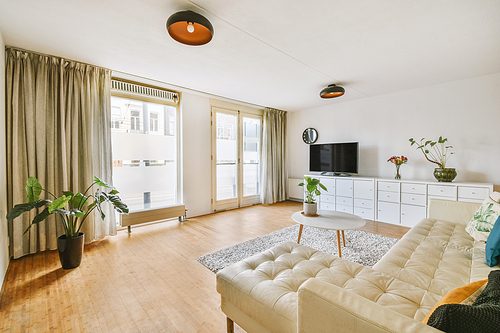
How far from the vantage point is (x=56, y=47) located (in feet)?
8.33

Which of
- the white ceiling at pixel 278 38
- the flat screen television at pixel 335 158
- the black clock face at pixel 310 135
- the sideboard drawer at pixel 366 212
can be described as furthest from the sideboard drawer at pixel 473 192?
the black clock face at pixel 310 135

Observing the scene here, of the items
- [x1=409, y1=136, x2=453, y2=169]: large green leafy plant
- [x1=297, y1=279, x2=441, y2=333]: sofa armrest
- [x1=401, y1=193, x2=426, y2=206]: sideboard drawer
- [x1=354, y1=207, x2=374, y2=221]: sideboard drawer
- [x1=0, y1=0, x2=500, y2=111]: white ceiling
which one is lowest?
[x1=354, y1=207, x2=374, y2=221]: sideboard drawer

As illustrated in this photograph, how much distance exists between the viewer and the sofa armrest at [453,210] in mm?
2373

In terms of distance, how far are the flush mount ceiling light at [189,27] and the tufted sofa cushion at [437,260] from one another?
231 centimetres

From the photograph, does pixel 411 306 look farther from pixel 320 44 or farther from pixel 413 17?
pixel 320 44

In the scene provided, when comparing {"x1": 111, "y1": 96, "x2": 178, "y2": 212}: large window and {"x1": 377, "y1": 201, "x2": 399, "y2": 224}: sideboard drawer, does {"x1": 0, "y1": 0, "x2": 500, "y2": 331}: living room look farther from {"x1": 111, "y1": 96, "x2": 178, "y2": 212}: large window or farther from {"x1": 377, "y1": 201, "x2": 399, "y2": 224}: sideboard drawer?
{"x1": 377, "y1": 201, "x2": 399, "y2": 224}: sideboard drawer

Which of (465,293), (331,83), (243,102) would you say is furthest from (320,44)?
(243,102)

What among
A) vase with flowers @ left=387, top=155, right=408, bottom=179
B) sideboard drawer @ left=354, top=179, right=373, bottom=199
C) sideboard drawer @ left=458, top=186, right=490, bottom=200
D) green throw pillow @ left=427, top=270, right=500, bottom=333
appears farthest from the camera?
sideboard drawer @ left=354, top=179, right=373, bottom=199

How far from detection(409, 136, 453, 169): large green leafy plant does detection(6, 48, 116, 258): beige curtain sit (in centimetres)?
508

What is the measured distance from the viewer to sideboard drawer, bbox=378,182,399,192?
13.0ft

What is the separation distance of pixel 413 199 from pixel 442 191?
0.41 metres

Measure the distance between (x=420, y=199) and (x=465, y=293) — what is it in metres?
3.58

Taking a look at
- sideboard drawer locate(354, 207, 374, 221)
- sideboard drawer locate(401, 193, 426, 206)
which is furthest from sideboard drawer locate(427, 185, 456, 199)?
sideboard drawer locate(354, 207, 374, 221)

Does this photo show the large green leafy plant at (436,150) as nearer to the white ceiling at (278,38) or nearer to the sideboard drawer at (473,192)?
the sideboard drawer at (473,192)
